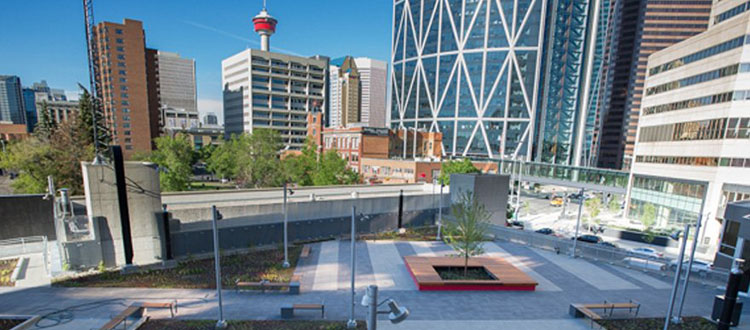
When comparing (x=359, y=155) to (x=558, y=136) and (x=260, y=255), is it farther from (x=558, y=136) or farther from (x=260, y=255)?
(x=558, y=136)

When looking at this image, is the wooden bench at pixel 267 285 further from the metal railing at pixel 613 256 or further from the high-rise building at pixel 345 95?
the high-rise building at pixel 345 95

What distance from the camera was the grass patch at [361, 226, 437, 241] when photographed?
20.8 meters

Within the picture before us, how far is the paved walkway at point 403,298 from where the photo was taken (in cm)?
1066

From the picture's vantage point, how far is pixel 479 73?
8100 centimetres

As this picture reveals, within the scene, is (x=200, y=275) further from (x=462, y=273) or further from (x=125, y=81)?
(x=125, y=81)

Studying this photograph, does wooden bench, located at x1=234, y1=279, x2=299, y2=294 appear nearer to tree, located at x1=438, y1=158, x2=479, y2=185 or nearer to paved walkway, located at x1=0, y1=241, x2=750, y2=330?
paved walkway, located at x1=0, y1=241, x2=750, y2=330

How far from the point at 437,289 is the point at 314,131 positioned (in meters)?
60.2

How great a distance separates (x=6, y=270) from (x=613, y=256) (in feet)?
96.6

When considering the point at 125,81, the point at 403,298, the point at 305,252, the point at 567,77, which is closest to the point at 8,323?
the point at 305,252

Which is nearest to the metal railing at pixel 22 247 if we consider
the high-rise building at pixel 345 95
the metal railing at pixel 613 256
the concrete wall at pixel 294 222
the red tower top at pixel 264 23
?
the concrete wall at pixel 294 222

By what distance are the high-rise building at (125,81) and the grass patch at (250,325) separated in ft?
289

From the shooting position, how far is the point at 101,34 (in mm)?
76688

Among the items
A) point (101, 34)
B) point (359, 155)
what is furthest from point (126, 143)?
point (359, 155)

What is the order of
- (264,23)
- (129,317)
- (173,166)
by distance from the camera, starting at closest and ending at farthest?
1. (129,317)
2. (173,166)
3. (264,23)
